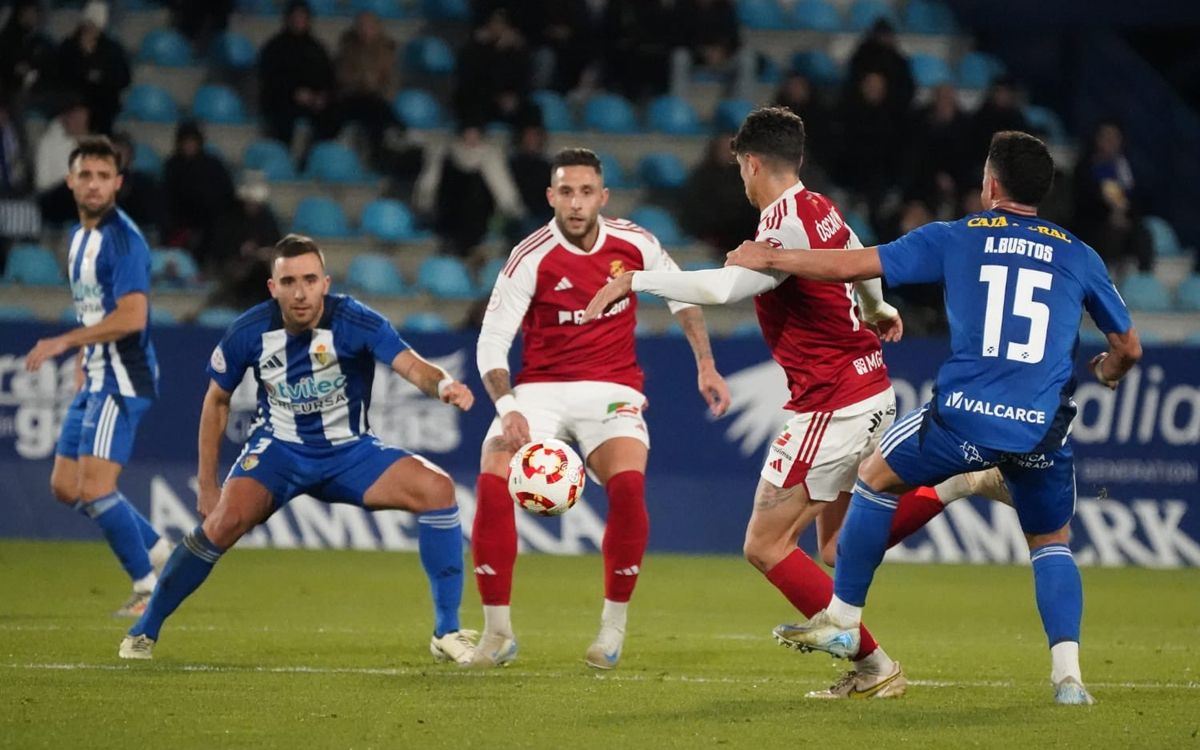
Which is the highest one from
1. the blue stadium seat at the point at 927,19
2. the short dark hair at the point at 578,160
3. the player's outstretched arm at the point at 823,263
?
the blue stadium seat at the point at 927,19

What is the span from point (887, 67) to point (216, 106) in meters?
6.55

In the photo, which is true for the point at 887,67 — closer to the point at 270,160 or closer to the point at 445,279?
the point at 445,279

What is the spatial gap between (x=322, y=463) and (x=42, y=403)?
6304mm

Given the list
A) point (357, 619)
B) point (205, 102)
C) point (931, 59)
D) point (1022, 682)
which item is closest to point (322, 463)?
point (357, 619)

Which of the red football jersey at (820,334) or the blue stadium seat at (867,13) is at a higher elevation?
the blue stadium seat at (867,13)

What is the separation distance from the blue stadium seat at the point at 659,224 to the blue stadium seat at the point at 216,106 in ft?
13.2

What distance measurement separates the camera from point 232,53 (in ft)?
61.9

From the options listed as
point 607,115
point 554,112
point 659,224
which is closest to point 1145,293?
point 659,224

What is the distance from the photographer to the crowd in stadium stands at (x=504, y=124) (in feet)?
54.9

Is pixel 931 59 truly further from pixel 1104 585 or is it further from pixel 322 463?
pixel 322 463

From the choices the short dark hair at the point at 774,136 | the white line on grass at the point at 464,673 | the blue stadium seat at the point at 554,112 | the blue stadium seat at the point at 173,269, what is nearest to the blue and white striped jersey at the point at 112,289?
the white line on grass at the point at 464,673

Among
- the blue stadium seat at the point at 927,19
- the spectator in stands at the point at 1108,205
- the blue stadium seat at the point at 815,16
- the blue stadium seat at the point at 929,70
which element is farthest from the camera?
the blue stadium seat at the point at 927,19

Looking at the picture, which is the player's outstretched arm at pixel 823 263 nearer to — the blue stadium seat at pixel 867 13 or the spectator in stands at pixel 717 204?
the spectator in stands at pixel 717 204

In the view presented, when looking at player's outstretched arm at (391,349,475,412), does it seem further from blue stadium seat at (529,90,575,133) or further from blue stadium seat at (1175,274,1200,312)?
blue stadium seat at (1175,274,1200,312)
